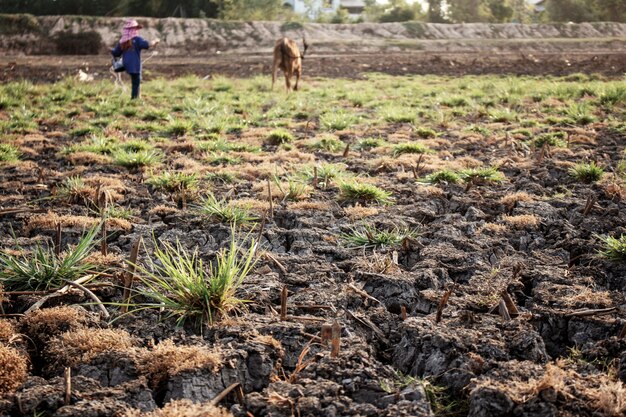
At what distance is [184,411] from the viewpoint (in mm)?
2285

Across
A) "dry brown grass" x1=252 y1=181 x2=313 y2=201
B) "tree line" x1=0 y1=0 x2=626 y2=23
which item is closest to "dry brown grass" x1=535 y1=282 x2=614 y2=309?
"dry brown grass" x1=252 y1=181 x2=313 y2=201

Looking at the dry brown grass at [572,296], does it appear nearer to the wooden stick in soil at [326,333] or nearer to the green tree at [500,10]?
the wooden stick in soil at [326,333]

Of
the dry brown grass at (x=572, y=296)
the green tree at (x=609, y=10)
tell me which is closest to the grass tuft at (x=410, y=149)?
the dry brown grass at (x=572, y=296)

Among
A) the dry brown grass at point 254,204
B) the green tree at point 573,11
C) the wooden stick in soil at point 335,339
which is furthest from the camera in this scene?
the green tree at point 573,11

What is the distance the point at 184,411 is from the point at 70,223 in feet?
9.34

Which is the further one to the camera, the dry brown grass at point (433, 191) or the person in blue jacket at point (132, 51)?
the person in blue jacket at point (132, 51)

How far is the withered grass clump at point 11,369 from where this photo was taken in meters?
2.55

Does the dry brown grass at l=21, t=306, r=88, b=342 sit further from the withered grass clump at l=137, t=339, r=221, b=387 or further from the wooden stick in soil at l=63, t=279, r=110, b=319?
the withered grass clump at l=137, t=339, r=221, b=387

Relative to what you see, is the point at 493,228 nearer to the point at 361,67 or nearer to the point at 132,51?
the point at 132,51

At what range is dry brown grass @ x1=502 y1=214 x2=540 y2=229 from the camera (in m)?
4.69

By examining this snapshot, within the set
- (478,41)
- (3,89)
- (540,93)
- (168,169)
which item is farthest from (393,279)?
(478,41)

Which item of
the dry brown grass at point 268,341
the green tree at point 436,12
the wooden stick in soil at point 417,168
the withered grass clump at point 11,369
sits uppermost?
the green tree at point 436,12

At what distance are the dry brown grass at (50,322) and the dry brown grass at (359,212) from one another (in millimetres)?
2496

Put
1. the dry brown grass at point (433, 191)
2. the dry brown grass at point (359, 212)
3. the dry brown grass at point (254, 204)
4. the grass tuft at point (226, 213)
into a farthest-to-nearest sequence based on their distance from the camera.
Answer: the dry brown grass at point (433, 191) → the dry brown grass at point (254, 204) → the dry brown grass at point (359, 212) → the grass tuft at point (226, 213)
